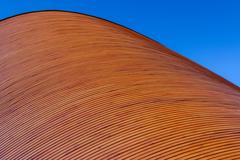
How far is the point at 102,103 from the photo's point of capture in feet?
20.5

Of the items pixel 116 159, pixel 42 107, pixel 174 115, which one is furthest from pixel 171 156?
pixel 42 107

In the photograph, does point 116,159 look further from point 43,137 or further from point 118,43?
point 118,43

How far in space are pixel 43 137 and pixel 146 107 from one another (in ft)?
5.06

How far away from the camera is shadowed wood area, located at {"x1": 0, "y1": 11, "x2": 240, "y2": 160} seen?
16.6 ft

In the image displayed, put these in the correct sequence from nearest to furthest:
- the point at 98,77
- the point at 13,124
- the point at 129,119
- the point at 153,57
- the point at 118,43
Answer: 1. the point at 129,119
2. the point at 13,124
3. the point at 98,77
4. the point at 153,57
5. the point at 118,43

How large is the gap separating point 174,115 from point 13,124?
8.64 feet

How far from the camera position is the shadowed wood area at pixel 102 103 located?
16.6 feet

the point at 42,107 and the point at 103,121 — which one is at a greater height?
the point at 42,107

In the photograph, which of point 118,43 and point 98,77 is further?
point 118,43

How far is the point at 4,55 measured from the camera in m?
9.16

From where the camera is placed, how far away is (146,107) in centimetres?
595

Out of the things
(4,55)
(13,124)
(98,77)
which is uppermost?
(4,55)

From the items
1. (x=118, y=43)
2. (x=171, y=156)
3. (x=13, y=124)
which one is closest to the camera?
(x=171, y=156)

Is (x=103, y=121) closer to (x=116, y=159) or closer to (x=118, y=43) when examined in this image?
(x=116, y=159)
